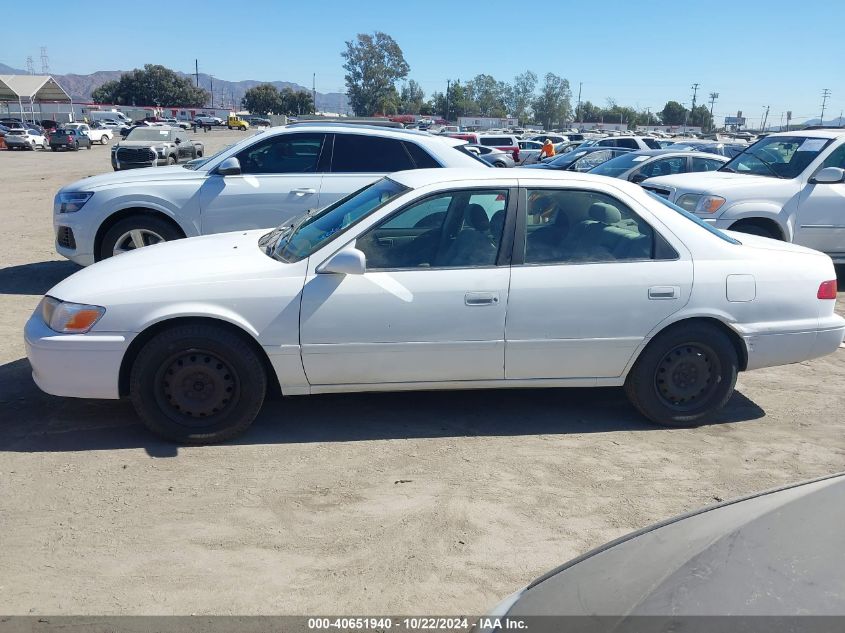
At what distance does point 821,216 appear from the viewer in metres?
9.12

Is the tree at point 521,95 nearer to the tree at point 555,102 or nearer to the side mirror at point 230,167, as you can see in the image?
the tree at point 555,102

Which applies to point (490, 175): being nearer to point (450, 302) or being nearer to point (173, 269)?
point (450, 302)

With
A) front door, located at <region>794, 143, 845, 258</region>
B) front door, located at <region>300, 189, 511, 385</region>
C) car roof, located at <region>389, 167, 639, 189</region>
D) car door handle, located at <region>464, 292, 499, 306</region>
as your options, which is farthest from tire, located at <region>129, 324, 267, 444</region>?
front door, located at <region>794, 143, 845, 258</region>

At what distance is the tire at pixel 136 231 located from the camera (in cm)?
774

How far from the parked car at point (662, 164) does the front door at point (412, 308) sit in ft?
31.8

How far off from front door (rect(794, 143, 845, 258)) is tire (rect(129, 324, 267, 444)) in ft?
24.5

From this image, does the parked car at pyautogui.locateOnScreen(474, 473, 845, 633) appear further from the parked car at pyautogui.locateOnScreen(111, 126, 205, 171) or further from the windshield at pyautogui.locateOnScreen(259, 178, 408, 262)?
the parked car at pyautogui.locateOnScreen(111, 126, 205, 171)

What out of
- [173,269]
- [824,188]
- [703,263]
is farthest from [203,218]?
[824,188]

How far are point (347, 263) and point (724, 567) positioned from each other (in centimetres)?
285

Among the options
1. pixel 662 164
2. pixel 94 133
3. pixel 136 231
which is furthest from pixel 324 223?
pixel 94 133

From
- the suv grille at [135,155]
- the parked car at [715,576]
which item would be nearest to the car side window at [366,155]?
the parked car at [715,576]

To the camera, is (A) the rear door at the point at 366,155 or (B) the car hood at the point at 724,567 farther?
(A) the rear door at the point at 366,155

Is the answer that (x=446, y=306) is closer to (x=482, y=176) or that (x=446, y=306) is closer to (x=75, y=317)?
(x=482, y=176)

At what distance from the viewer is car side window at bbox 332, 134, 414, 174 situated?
309 inches
